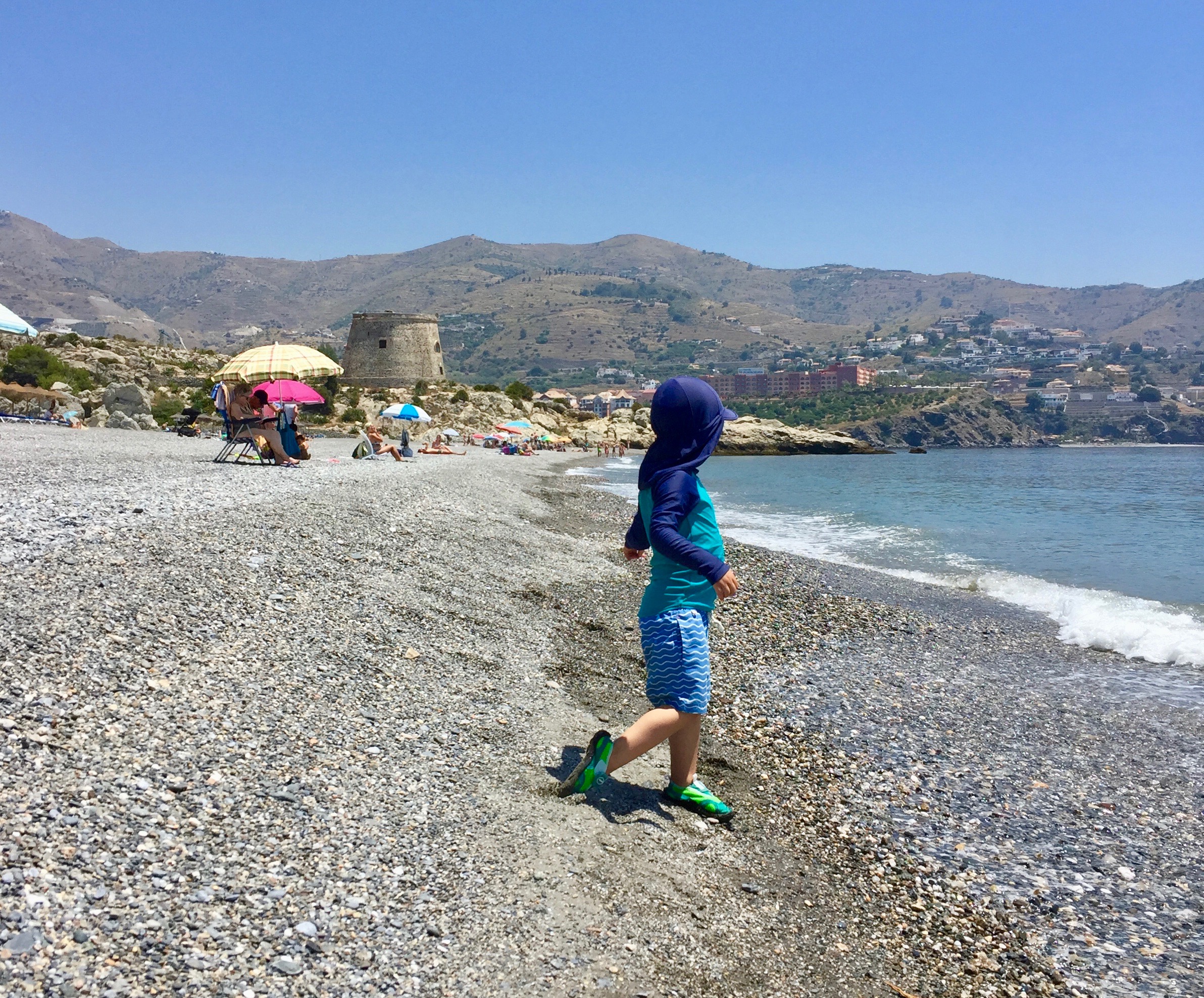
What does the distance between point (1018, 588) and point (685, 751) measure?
10.5m

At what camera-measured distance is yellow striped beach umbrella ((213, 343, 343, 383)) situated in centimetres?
1698

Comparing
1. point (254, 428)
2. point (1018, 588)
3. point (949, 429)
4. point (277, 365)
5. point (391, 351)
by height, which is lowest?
point (1018, 588)

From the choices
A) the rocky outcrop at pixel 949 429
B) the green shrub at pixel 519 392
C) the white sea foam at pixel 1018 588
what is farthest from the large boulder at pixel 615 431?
the rocky outcrop at pixel 949 429

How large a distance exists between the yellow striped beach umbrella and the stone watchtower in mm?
45612


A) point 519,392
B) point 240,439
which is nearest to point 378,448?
point 240,439

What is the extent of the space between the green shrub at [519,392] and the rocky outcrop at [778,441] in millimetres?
19001

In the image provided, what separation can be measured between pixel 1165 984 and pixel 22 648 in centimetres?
→ 537

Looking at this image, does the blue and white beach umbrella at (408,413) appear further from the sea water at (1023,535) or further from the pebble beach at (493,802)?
the pebble beach at (493,802)

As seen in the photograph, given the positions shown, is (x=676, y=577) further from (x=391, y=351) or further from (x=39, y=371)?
(x=391, y=351)

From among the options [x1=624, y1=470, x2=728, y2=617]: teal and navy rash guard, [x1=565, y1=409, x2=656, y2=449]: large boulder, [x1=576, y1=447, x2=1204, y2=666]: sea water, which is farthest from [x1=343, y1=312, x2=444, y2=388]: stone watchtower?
[x1=624, y1=470, x2=728, y2=617]: teal and navy rash guard

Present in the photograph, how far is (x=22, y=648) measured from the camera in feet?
14.1

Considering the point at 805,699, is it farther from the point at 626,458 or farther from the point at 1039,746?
the point at 626,458

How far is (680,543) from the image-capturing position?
12.7 feet

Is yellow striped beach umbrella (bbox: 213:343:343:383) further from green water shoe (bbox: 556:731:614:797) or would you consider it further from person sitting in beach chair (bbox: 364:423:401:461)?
green water shoe (bbox: 556:731:614:797)
